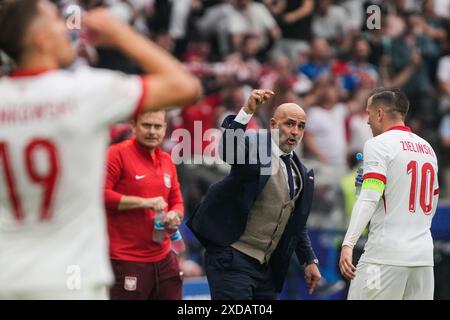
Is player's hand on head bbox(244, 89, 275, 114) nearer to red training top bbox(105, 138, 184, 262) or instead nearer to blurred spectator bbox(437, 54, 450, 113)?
red training top bbox(105, 138, 184, 262)

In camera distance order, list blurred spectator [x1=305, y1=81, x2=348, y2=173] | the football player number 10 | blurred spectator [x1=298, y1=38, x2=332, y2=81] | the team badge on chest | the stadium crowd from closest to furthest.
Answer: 1. the football player number 10
2. the team badge on chest
3. the stadium crowd
4. blurred spectator [x1=305, y1=81, x2=348, y2=173]
5. blurred spectator [x1=298, y1=38, x2=332, y2=81]

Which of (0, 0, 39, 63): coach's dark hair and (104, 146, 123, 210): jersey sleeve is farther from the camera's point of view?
(104, 146, 123, 210): jersey sleeve

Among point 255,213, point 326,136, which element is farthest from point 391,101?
point 326,136

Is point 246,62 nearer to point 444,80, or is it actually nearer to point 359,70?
point 359,70

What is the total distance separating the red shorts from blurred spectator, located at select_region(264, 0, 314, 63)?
10116 millimetres

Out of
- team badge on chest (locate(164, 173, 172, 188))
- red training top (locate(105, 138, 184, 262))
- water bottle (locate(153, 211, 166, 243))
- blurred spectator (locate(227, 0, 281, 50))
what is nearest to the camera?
water bottle (locate(153, 211, 166, 243))

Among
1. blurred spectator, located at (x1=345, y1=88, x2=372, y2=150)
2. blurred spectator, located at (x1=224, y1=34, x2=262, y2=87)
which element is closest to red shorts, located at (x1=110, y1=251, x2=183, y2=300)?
blurred spectator, located at (x1=345, y1=88, x2=372, y2=150)

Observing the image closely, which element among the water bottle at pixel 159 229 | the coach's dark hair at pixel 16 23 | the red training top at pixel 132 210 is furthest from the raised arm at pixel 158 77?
the red training top at pixel 132 210

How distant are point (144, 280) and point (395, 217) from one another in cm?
222

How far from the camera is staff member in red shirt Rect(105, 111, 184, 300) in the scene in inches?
336

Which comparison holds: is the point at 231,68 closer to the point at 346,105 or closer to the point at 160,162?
the point at 346,105

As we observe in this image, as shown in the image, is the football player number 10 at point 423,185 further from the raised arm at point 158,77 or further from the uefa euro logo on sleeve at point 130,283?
the raised arm at point 158,77

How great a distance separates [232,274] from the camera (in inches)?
319
